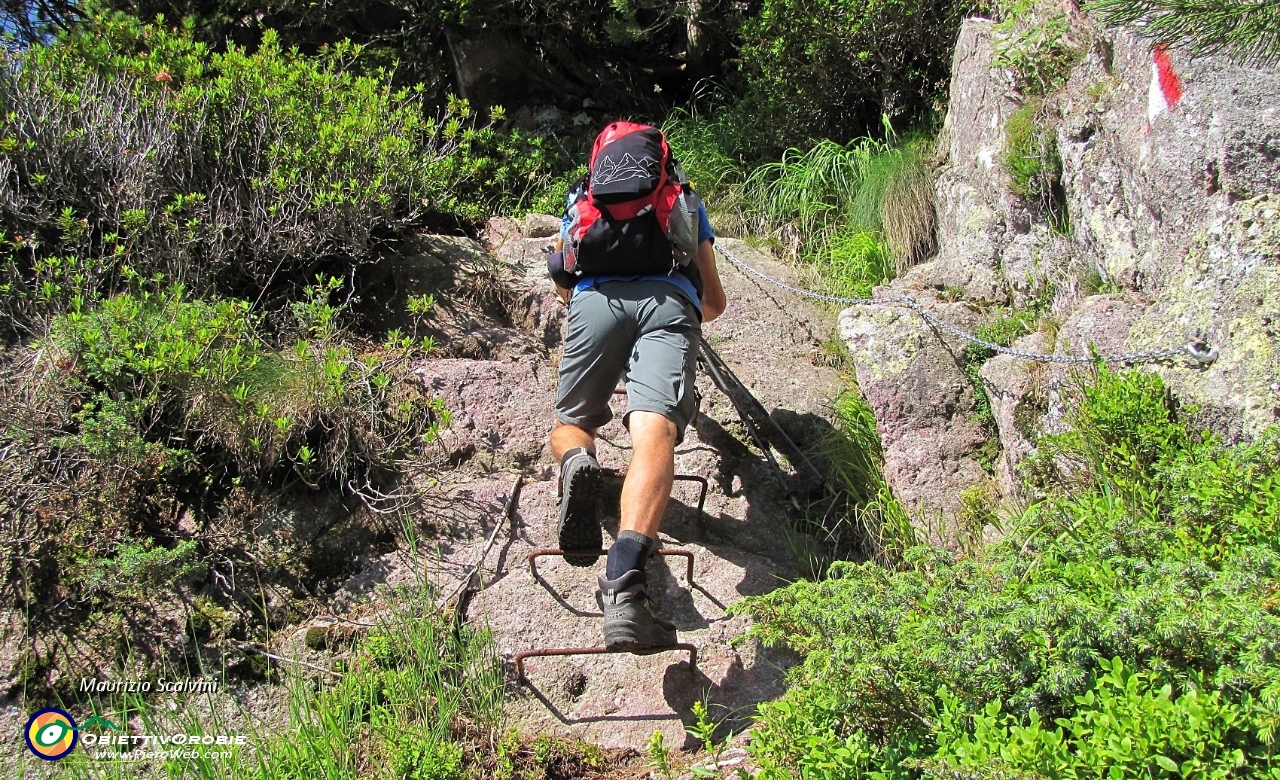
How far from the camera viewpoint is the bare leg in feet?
12.5

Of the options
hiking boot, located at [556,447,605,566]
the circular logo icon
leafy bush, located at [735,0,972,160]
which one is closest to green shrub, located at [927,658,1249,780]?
hiking boot, located at [556,447,605,566]

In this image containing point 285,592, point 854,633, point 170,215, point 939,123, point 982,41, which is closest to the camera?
point 854,633

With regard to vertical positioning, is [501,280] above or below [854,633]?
above

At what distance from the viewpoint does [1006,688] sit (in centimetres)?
291

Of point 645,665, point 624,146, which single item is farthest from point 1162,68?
point 645,665

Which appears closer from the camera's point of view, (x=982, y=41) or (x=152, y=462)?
(x=152, y=462)

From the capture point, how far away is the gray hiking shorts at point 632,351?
411 cm

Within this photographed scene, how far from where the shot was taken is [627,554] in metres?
3.68

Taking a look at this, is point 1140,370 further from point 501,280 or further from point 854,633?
point 501,280

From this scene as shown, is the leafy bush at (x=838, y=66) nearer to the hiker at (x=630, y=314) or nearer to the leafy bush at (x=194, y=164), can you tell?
the leafy bush at (x=194, y=164)

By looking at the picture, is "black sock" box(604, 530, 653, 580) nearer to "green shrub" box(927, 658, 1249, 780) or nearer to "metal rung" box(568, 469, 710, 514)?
"metal rung" box(568, 469, 710, 514)

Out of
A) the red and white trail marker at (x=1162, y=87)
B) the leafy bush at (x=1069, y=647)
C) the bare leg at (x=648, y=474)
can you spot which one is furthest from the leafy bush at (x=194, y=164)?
the red and white trail marker at (x=1162, y=87)

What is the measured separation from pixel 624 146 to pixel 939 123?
3.60 m

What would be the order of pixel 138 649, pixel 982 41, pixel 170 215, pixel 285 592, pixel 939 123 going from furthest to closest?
pixel 939 123 < pixel 982 41 < pixel 170 215 < pixel 285 592 < pixel 138 649
